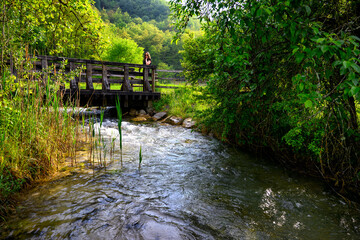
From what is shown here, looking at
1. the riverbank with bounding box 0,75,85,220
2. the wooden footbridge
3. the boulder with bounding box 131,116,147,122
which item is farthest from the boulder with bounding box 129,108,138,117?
the riverbank with bounding box 0,75,85,220

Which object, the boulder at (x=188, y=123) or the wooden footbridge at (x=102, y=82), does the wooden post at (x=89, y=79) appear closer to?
the wooden footbridge at (x=102, y=82)

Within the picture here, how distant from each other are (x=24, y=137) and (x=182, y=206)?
7.89 ft

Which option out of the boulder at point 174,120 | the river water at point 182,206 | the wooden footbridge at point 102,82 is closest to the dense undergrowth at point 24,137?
the river water at point 182,206

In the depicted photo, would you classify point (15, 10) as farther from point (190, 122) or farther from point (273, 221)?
point (190, 122)

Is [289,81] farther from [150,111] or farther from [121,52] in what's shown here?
[121,52]

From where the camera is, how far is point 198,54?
5938 mm

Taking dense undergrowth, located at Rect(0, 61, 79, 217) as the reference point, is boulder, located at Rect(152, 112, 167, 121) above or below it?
below

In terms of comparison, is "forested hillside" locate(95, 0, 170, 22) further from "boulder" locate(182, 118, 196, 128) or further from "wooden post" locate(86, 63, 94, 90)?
"boulder" locate(182, 118, 196, 128)

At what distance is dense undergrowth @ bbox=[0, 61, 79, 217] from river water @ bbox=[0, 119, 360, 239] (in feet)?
0.91

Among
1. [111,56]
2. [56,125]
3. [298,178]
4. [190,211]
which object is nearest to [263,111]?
[298,178]

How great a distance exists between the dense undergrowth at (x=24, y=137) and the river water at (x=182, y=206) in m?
0.28

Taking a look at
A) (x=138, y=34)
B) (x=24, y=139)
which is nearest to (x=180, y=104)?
(x=24, y=139)

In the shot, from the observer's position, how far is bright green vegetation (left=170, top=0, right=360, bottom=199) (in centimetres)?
213

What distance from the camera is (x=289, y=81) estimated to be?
3.72m
